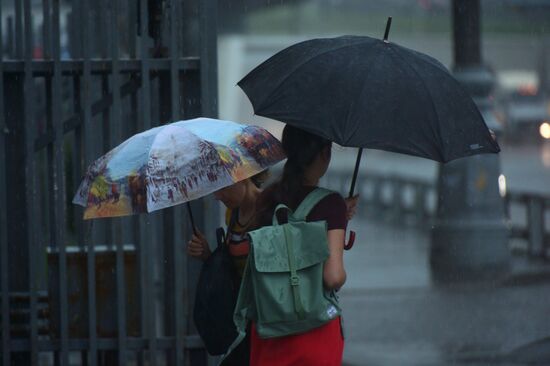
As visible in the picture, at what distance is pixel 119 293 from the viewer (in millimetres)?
6180

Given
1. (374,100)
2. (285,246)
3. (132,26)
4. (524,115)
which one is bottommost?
(285,246)

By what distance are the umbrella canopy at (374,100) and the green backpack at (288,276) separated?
370mm

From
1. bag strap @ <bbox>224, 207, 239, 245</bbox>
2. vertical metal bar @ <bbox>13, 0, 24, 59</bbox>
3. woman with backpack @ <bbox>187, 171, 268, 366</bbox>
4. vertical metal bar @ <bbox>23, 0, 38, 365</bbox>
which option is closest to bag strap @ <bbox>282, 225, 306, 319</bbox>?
woman with backpack @ <bbox>187, 171, 268, 366</bbox>

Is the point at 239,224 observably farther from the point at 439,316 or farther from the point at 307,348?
the point at 439,316

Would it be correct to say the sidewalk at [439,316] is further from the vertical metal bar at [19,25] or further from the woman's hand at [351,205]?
the woman's hand at [351,205]

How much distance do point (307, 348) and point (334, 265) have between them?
0.32m

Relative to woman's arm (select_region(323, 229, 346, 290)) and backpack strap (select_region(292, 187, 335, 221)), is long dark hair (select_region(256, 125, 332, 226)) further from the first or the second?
woman's arm (select_region(323, 229, 346, 290))

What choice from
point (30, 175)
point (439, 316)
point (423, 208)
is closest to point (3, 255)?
point (30, 175)

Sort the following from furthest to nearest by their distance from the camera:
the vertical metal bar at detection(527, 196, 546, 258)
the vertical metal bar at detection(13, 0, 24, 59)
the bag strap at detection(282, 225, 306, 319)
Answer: the vertical metal bar at detection(527, 196, 546, 258)
the vertical metal bar at detection(13, 0, 24, 59)
the bag strap at detection(282, 225, 306, 319)

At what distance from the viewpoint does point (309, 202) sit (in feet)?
14.1

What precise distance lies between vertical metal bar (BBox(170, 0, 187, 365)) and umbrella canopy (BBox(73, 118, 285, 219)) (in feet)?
5.43

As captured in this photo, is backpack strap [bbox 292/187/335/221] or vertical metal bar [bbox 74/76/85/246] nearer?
backpack strap [bbox 292/187/335/221]

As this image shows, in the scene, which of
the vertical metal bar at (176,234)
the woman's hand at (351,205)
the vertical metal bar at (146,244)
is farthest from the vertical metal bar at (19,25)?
the woman's hand at (351,205)

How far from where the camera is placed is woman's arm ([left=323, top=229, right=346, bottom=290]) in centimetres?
420
